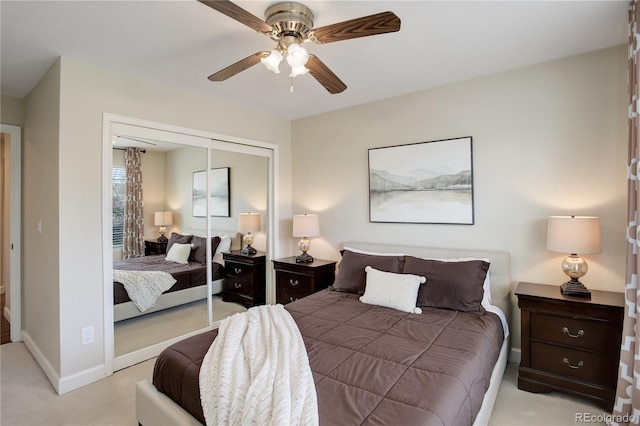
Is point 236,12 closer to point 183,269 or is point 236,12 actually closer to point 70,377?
point 183,269

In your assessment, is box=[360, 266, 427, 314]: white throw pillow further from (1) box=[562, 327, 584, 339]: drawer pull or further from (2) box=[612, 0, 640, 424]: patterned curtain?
(2) box=[612, 0, 640, 424]: patterned curtain

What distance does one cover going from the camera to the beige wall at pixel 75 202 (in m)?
2.47

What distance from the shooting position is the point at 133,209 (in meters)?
2.98

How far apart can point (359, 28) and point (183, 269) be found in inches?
112

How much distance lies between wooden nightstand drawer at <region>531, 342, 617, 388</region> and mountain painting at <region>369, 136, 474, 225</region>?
116 centimetres

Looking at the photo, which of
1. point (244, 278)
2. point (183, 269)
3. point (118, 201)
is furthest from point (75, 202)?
point (244, 278)

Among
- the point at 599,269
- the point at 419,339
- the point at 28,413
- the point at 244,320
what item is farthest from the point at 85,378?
the point at 599,269

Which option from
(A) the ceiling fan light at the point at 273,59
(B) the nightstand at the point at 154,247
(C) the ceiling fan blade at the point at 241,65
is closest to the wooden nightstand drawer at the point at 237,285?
(B) the nightstand at the point at 154,247

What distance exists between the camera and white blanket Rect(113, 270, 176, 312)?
2.91 metres

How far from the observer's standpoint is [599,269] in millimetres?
2467

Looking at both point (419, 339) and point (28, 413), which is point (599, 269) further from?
point (28, 413)

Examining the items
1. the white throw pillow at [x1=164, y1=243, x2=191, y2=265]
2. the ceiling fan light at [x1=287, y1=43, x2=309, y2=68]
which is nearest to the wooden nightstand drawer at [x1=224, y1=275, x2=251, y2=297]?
the white throw pillow at [x1=164, y1=243, x2=191, y2=265]

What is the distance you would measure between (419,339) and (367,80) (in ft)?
7.39

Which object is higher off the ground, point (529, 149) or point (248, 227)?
point (529, 149)
